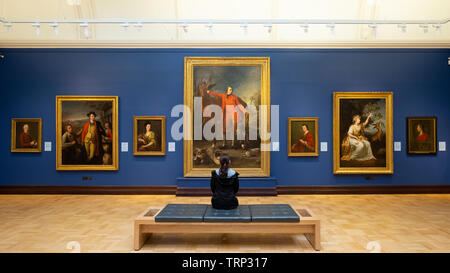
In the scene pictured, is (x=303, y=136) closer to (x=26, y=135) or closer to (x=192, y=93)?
(x=192, y=93)

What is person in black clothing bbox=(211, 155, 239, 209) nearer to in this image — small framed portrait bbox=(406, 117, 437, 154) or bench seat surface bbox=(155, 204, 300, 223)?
bench seat surface bbox=(155, 204, 300, 223)

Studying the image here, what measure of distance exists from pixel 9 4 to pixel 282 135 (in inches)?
457

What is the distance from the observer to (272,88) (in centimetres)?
1081

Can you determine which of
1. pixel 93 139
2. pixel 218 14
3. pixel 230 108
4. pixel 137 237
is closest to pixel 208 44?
pixel 218 14

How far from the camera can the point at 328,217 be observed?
7516mm

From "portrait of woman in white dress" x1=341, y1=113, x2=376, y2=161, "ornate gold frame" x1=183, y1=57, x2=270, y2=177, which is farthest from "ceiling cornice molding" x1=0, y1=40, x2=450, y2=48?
"portrait of woman in white dress" x1=341, y1=113, x2=376, y2=161

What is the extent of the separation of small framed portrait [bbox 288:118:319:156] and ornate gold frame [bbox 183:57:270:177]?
91cm

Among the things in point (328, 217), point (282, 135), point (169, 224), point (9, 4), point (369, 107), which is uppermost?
point (9, 4)

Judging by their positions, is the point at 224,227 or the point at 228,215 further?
the point at 228,215

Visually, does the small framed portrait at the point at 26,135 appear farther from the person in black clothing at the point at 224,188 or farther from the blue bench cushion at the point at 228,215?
the blue bench cushion at the point at 228,215

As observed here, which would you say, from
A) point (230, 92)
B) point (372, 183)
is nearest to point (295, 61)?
point (230, 92)

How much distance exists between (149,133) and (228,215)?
20.8 ft

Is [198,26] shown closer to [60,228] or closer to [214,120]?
[214,120]

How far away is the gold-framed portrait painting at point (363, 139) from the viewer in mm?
10586
